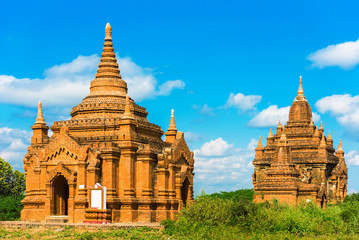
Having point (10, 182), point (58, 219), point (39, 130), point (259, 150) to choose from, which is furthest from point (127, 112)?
point (10, 182)

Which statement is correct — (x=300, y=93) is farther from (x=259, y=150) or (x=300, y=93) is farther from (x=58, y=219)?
(x=58, y=219)

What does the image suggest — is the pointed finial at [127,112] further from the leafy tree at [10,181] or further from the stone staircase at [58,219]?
the leafy tree at [10,181]

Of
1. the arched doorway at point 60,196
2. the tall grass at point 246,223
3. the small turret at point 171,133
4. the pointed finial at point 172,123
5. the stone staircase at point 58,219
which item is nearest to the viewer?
the tall grass at point 246,223

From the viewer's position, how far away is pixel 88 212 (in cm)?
3688

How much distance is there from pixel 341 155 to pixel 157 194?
108 ft

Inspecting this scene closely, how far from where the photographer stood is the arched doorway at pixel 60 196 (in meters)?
39.7

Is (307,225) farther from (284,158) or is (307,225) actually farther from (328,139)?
(328,139)

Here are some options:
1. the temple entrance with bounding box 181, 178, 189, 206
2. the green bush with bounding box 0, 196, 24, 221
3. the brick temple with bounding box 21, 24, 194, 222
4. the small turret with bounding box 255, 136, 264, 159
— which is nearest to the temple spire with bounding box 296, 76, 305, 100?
the small turret with bounding box 255, 136, 264, 159

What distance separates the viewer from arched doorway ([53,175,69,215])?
130 feet

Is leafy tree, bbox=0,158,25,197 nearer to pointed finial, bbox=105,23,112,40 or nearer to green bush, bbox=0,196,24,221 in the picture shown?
green bush, bbox=0,196,24,221

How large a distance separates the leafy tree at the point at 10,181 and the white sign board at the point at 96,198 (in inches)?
1187

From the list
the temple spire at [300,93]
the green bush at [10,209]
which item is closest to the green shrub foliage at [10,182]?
the green bush at [10,209]

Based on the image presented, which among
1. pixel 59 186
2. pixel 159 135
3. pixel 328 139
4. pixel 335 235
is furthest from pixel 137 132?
pixel 328 139

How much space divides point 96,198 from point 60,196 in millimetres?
4355
